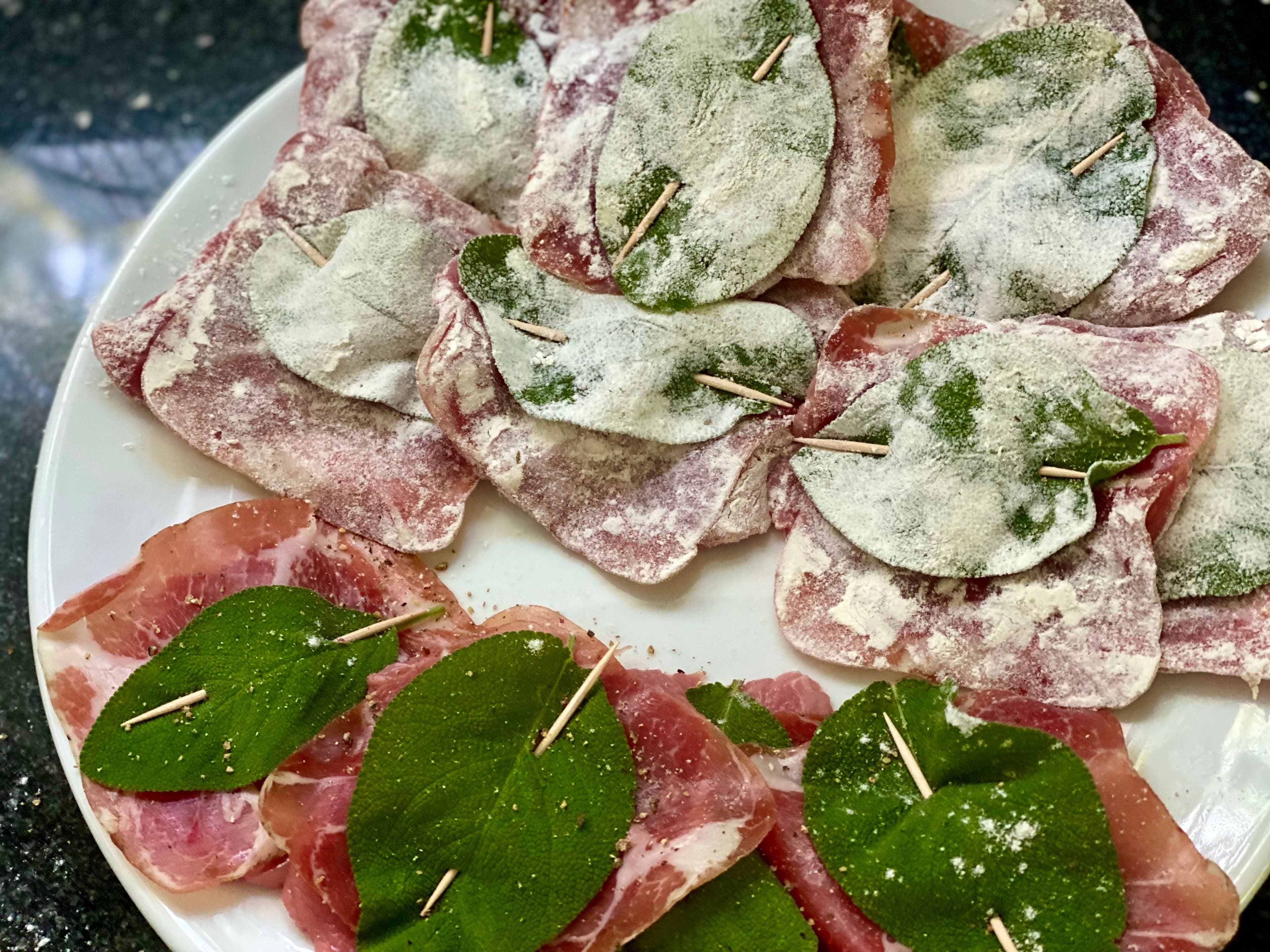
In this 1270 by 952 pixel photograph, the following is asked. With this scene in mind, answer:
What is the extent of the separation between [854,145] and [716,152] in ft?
0.85

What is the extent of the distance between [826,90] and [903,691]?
3.67 feet

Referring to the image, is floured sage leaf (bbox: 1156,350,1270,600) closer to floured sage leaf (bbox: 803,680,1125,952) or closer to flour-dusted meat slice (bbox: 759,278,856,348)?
floured sage leaf (bbox: 803,680,1125,952)

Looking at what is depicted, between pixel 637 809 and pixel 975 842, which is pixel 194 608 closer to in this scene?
pixel 637 809

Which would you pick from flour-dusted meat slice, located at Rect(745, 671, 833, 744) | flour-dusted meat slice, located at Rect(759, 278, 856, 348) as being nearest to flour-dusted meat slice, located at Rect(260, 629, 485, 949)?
flour-dusted meat slice, located at Rect(745, 671, 833, 744)

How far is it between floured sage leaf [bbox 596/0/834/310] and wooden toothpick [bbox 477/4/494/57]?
37 centimetres

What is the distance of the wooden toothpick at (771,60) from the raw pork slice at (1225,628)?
90 cm

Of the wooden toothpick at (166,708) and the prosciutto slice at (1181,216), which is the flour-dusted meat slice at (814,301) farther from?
the wooden toothpick at (166,708)

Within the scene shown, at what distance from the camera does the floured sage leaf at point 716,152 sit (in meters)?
1.82

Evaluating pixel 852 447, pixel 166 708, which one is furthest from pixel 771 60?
pixel 166 708

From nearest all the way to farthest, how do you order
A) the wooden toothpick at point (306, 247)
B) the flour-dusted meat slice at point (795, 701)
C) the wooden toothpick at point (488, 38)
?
1. the flour-dusted meat slice at point (795, 701)
2. the wooden toothpick at point (306, 247)
3. the wooden toothpick at point (488, 38)

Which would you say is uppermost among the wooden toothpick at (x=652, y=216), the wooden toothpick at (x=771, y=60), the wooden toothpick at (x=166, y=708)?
the wooden toothpick at (x=771, y=60)

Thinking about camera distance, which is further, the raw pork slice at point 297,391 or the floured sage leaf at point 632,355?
the raw pork slice at point 297,391

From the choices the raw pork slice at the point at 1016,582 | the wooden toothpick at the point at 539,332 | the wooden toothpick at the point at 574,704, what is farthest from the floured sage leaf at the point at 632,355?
the wooden toothpick at the point at 574,704

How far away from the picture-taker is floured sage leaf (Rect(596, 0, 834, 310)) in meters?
1.82
